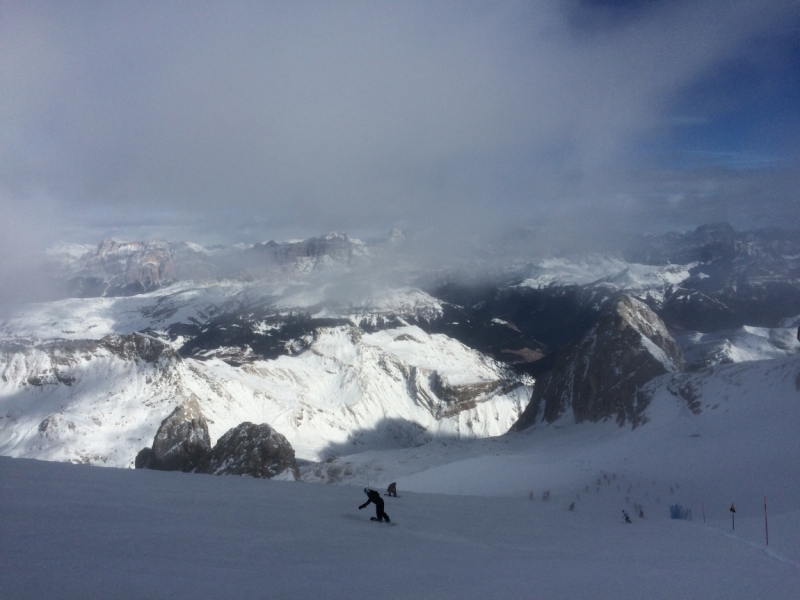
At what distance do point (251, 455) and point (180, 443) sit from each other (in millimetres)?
10829

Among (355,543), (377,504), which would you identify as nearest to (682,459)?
(377,504)

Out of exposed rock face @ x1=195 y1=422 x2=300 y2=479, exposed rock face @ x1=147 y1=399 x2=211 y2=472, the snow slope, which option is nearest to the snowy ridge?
exposed rock face @ x1=147 y1=399 x2=211 y2=472

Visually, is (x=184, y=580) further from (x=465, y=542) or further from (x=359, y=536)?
(x=465, y=542)

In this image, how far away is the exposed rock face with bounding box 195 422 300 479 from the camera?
50625mm

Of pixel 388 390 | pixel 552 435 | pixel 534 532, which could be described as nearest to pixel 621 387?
pixel 552 435

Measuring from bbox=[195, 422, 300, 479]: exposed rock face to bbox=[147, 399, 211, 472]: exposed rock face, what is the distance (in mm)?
2017

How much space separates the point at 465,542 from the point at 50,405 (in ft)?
369

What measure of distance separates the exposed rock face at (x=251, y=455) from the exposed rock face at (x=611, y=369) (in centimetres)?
3697

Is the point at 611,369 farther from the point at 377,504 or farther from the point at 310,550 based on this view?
the point at 310,550

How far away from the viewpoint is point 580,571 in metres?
10.7

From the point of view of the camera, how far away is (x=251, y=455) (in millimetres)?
51406

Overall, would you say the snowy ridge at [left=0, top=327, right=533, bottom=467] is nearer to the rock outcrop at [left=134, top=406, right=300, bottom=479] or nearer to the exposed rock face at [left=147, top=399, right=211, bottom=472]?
the exposed rock face at [left=147, top=399, right=211, bottom=472]

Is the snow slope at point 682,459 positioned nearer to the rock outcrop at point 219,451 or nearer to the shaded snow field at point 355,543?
the shaded snow field at point 355,543

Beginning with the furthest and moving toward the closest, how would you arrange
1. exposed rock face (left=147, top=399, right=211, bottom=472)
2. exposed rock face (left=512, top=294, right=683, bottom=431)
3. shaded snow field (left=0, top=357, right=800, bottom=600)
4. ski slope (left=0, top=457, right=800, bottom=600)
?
exposed rock face (left=512, top=294, right=683, bottom=431) < exposed rock face (left=147, top=399, right=211, bottom=472) < shaded snow field (left=0, top=357, right=800, bottom=600) < ski slope (left=0, top=457, right=800, bottom=600)
